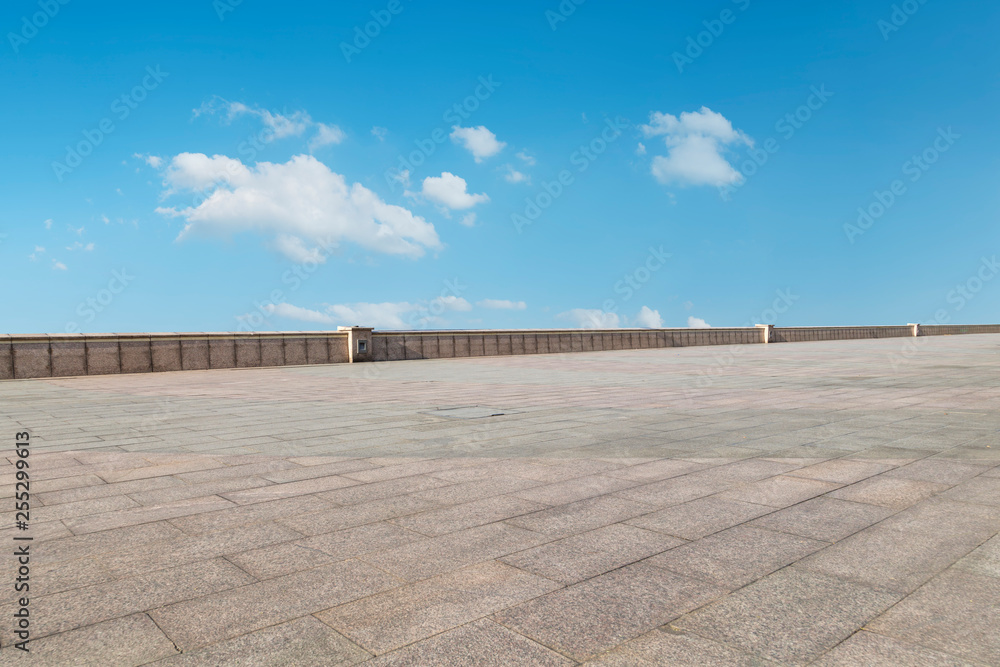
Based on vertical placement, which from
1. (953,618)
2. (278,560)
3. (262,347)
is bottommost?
(953,618)

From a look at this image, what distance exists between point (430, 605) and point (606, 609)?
29.4 inches

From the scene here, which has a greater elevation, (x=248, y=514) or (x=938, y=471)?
(x=248, y=514)

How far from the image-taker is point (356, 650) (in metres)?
2.38

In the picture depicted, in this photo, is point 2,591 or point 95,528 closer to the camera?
point 2,591

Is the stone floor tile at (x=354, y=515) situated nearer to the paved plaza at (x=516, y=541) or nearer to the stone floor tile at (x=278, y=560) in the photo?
the paved plaza at (x=516, y=541)

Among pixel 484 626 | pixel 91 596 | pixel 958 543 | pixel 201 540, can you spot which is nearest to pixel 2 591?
pixel 91 596

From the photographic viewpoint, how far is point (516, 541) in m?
3.58

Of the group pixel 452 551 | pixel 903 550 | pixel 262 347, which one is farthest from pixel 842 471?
pixel 262 347

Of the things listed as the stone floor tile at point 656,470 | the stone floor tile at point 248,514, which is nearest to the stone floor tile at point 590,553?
the stone floor tile at point 656,470

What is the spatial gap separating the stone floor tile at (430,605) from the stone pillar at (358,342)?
19163 millimetres

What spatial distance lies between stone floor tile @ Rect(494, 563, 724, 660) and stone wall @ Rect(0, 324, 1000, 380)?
18.2 meters

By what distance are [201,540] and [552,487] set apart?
237cm

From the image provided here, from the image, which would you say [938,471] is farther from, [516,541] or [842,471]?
[516,541]

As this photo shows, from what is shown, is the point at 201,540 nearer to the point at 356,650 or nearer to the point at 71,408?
the point at 356,650
